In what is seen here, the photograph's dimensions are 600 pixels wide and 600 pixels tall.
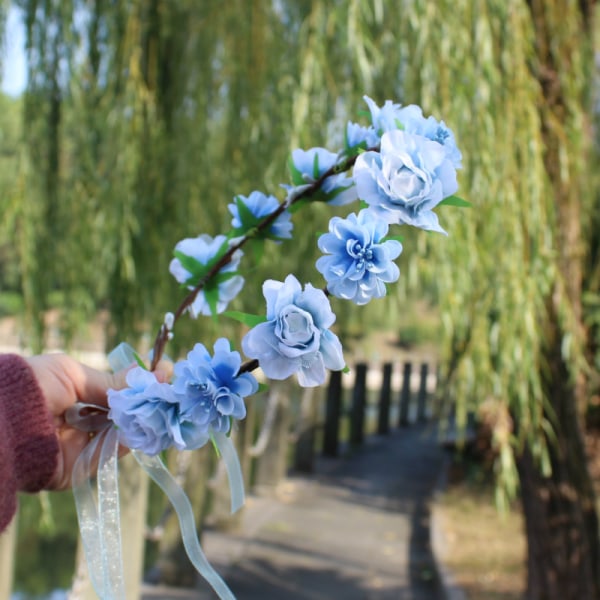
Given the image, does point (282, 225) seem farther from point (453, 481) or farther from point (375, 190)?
point (453, 481)

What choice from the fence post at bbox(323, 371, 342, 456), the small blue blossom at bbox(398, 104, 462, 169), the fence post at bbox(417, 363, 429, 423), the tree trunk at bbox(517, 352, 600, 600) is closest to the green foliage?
the tree trunk at bbox(517, 352, 600, 600)

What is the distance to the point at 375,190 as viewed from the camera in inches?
35.0

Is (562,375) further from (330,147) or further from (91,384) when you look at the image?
(91,384)

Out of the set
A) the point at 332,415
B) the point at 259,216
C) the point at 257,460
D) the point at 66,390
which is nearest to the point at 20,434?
the point at 66,390

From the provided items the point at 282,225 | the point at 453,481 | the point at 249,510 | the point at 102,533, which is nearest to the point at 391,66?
the point at 282,225

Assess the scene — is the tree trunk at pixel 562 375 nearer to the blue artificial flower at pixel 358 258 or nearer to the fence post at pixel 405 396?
the blue artificial flower at pixel 358 258

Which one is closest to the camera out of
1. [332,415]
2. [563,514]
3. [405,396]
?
[563,514]

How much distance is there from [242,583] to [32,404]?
405 cm

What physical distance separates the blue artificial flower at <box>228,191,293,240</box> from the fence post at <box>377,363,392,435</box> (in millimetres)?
9010

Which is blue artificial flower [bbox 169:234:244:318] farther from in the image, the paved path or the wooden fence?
the paved path

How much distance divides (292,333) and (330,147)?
5.79ft

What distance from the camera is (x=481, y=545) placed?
17.8 feet

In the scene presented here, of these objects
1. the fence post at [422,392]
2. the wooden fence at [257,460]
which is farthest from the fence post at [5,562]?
the fence post at [422,392]

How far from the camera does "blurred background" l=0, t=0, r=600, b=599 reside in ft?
7.82
